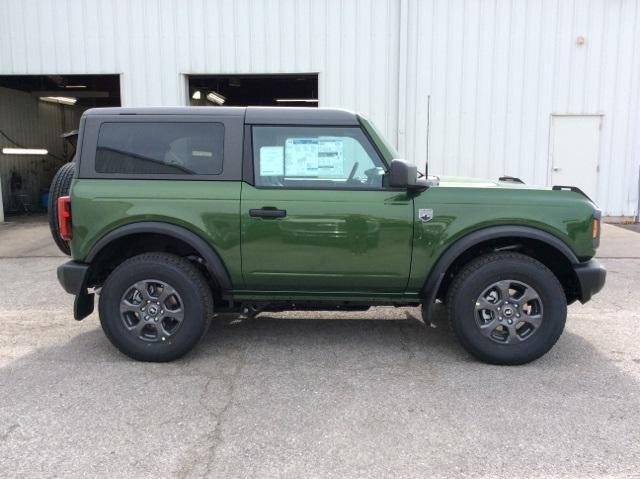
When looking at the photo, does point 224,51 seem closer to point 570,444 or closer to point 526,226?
point 526,226

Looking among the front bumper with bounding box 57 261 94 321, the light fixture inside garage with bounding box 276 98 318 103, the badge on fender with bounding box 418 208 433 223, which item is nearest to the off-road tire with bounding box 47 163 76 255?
the front bumper with bounding box 57 261 94 321

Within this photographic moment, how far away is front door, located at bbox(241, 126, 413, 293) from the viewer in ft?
12.8

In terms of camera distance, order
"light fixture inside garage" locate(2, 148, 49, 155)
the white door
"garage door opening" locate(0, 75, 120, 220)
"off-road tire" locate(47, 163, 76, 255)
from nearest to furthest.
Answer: "off-road tire" locate(47, 163, 76, 255)
the white door
"light fixture inside garage" locate(2, 148, 49, 155)
"garage door opening" locate(0, 75, 120, 220)

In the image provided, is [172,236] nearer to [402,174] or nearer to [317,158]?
[317,158]

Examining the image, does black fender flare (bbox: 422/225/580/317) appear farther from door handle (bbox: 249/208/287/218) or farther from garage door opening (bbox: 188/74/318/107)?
garage door opening (bbox: 188/74/318/107)

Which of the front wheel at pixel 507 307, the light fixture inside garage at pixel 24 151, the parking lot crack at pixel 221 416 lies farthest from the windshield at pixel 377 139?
the light fixture inside garage at pixel 24 151

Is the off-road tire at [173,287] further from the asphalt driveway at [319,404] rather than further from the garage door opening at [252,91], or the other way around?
the garage door opening at [252,91]

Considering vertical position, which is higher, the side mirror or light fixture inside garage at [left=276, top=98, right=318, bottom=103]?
light fixture inside garage at [left=276, top=98, right=318, bottom=103]

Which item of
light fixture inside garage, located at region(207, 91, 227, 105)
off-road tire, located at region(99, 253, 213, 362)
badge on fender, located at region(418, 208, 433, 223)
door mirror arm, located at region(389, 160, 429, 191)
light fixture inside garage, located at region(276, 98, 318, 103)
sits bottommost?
off-road tire, located at region(99, 253, 213, 362)

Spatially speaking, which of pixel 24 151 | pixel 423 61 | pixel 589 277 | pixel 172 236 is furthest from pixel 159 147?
pixel 24 151

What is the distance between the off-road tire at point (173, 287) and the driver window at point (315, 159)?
894mm

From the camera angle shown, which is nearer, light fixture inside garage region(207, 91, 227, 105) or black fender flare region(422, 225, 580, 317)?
black fender flare region(422, 225, 580, 317)

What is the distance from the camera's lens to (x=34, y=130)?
1532cm

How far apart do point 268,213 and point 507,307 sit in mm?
1889
